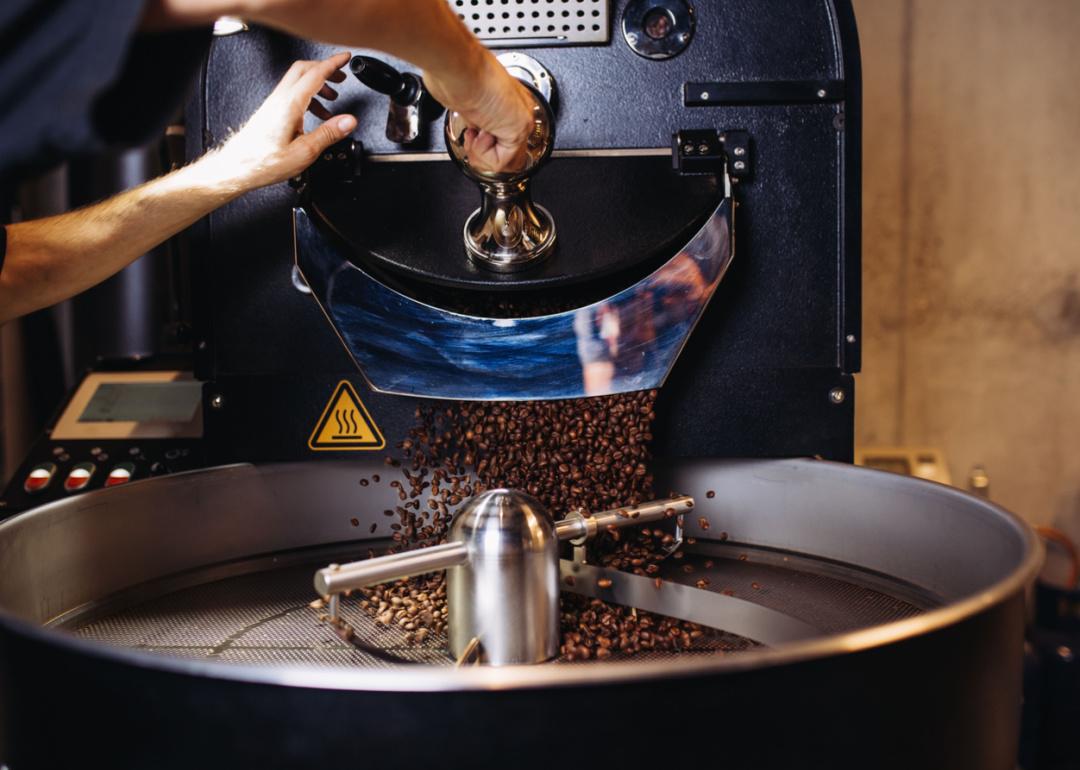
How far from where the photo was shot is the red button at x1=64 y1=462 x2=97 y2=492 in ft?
5.16

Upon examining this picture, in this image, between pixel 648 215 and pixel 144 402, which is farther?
pixel 144 402

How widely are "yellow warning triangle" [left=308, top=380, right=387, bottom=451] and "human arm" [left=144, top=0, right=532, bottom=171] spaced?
0.41 m

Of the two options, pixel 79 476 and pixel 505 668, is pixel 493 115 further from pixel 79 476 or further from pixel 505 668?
pixel 79 476

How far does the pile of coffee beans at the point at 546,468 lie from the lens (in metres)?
1.34

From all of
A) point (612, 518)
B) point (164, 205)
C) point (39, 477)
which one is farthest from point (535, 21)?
point (39, 477)

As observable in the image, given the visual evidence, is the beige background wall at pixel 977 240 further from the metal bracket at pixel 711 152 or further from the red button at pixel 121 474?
the red button at pixel 121 474

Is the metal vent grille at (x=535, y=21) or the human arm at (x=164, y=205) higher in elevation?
the metal vent grille at (x=535, y=21)

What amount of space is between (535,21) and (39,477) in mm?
1032

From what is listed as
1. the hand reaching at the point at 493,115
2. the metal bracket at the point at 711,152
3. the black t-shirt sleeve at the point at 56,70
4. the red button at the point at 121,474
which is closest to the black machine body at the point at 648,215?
the metal bracket at the point at 711,152

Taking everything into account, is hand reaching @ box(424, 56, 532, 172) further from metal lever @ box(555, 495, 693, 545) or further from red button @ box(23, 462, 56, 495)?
red button @ box(23, 462, 56, 495)

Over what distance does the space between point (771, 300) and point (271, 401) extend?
2.33ft

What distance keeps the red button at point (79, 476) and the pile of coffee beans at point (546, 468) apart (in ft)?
1.75

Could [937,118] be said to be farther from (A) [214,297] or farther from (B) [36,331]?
(B) [36,331]

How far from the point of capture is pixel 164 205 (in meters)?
1.34
